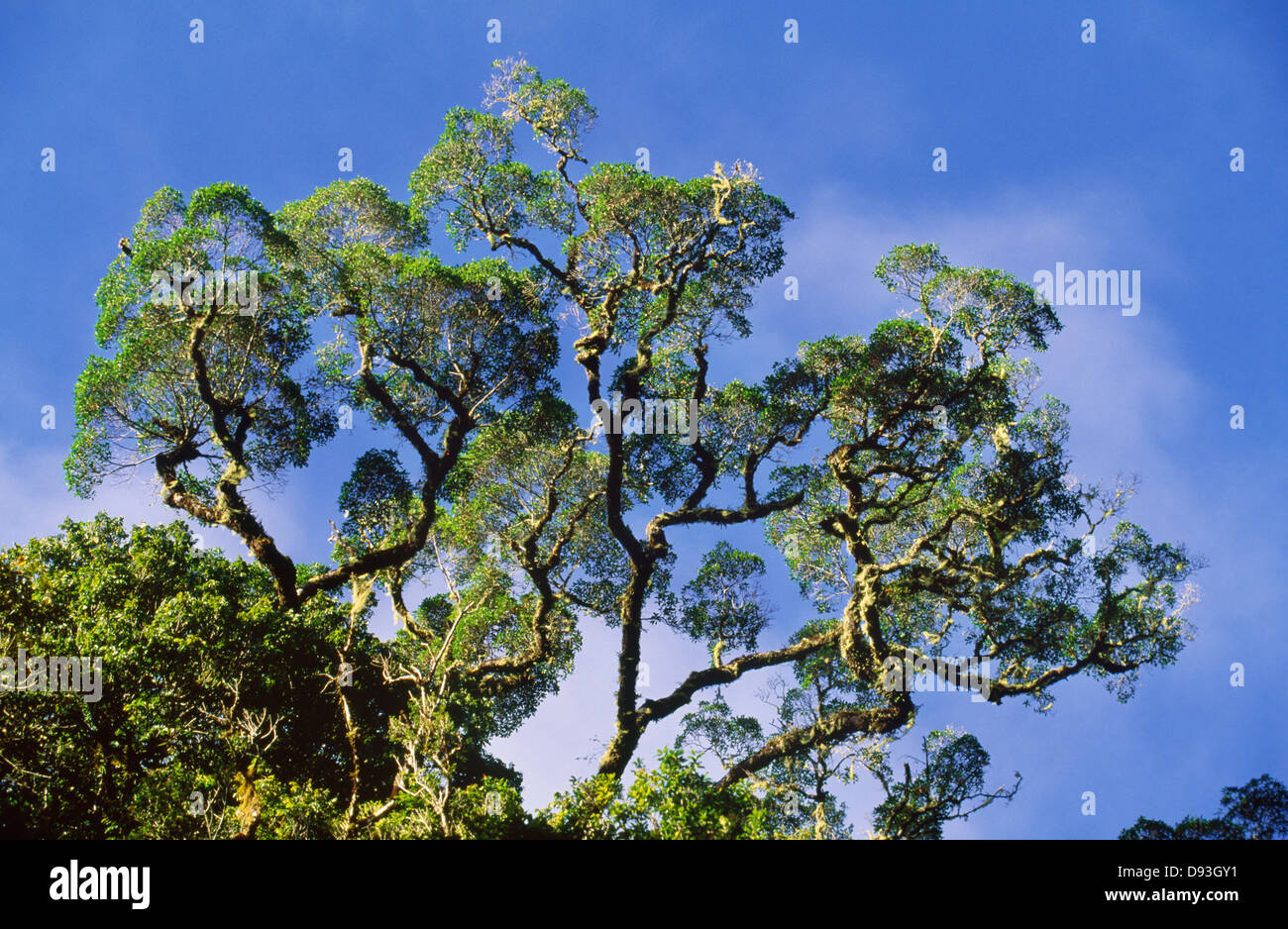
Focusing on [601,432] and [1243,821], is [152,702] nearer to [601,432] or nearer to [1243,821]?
[601,432]

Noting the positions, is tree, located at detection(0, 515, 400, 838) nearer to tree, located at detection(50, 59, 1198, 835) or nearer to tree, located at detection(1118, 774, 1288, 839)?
tree, located at detection(50, 59, 1198, 835)

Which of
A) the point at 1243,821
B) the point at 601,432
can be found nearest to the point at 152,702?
the point at 601,432

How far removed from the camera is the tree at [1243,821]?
1633 cm

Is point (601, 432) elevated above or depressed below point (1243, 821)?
above

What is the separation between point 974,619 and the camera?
2006 centimetres

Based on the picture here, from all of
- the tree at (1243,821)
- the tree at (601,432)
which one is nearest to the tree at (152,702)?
the tree at (601,432)

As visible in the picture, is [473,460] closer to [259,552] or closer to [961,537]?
[259,552]

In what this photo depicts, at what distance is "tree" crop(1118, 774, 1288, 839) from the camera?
1633 cm

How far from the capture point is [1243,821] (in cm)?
1664

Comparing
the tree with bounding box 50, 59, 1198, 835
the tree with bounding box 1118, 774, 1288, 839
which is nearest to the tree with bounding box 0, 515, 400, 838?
the tree with bounding box 50, 59, 1198, 835

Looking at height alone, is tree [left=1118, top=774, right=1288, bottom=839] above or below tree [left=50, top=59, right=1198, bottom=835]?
below

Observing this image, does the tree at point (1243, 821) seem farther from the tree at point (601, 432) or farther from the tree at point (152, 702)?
the tree at point (152, 702)
